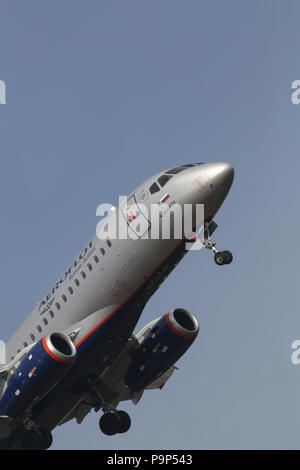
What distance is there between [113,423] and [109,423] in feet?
0.60

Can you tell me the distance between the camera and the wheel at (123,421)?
43.7 m

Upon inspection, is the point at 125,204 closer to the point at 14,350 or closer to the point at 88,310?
the point at 88,310

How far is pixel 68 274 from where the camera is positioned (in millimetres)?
42281

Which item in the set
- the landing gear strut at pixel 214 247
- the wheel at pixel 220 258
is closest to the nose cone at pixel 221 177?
the landing gear strut at pixel 214 247

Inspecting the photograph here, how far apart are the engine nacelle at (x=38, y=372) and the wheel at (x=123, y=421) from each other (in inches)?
228

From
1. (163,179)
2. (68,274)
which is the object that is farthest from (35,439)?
(163,179)

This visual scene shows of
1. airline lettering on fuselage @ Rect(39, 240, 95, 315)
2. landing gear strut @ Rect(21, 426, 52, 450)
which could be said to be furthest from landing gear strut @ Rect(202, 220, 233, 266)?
landing gear strut @ Rect(21, 426, 52, 450)

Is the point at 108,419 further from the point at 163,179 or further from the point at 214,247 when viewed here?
the point at 163,179

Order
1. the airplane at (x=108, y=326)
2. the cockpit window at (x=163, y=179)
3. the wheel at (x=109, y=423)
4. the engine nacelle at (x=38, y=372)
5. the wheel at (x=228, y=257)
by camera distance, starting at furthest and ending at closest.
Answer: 1. the wheel at (x=109, y=423)
2. the cockpit window at (x=163, y=179)
3. the airplane at (x=108, y=326)
4. the engine nacelle at (x=38, y=372)
5. the wheel at (x=228, y=257)

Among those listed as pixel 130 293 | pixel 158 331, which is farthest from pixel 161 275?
pixel 158 331

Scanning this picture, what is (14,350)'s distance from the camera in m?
44.5

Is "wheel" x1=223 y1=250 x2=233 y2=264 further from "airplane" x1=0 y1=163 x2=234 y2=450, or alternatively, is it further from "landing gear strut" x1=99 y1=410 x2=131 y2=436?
"landing gear strut" x1=99 y1=410 x2=131 y2=436

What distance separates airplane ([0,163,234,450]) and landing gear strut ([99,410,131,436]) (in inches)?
1.8

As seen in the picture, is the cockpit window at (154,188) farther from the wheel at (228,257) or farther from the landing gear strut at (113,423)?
the landing gear strut at (113,423)
